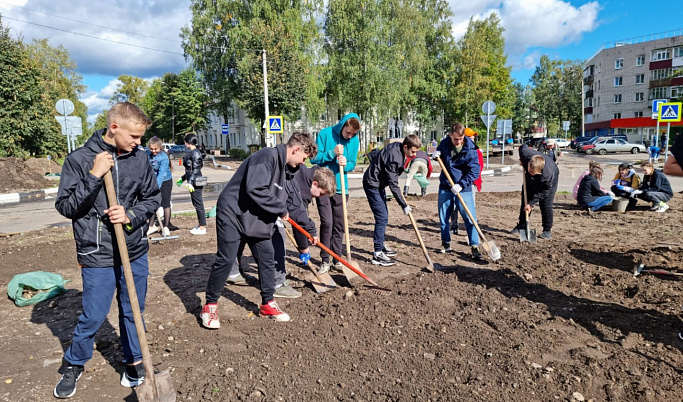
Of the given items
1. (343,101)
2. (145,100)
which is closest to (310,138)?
(343,101)

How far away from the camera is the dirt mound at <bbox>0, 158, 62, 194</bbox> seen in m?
16.9

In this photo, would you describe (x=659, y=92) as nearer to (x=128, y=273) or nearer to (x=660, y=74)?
(x=660, y=74)

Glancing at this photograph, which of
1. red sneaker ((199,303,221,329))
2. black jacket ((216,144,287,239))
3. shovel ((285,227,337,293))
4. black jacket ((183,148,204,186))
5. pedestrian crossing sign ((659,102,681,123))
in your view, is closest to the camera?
black jacket ((216,144,287,239))

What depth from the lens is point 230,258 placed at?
3748mm

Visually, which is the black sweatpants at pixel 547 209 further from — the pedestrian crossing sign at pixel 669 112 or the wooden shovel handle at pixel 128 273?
the pedestrian crossing sign at pixel 669 112

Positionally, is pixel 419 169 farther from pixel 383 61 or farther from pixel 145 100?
pixel 145 100

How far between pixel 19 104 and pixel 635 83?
6601 centimetres

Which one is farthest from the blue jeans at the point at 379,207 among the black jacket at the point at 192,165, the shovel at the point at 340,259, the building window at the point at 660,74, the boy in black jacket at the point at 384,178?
the building window at the point at 660,74

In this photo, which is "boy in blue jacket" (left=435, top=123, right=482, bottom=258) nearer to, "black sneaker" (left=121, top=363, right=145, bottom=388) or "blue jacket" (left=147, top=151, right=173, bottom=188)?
"blue jacket" (left=147, top=151, right=173, bottom=188)

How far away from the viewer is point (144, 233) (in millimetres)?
2943

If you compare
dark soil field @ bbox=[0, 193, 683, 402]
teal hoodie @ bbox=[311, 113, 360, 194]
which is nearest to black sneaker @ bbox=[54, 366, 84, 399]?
dark soil field @ bbox=[0, 193, 683, 402]

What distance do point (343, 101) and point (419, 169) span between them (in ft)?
66.1

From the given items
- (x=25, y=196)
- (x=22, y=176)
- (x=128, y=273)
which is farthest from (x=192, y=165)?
(x=22, y=176)

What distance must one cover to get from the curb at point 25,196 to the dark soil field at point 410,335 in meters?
9.83
